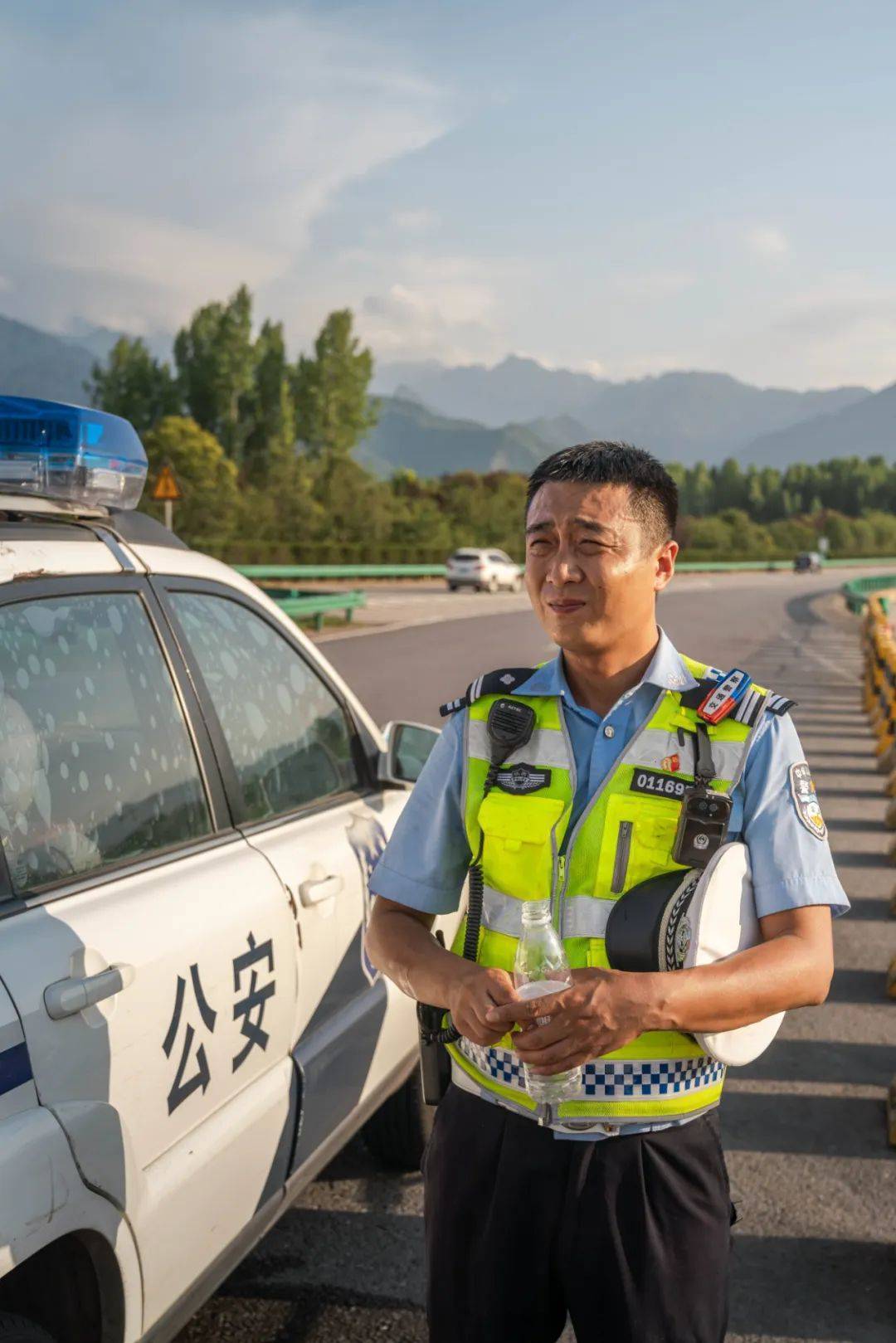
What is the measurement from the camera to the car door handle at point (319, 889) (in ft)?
8.39

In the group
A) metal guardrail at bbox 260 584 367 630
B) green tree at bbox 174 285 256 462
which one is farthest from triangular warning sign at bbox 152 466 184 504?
green tree at bbox 174 285 256 462

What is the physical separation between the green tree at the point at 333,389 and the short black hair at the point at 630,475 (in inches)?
2744

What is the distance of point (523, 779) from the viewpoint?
5.89ft

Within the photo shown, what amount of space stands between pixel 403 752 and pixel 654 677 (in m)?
1.58

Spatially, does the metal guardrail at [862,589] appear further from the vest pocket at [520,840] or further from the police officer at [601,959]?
the vest pocket at [520,840]

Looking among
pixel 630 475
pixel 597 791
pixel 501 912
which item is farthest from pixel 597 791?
pixel 630 475

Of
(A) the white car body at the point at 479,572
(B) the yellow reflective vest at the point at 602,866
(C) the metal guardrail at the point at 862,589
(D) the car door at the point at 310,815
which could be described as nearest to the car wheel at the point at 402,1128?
(D) the car door at the point at 310,815

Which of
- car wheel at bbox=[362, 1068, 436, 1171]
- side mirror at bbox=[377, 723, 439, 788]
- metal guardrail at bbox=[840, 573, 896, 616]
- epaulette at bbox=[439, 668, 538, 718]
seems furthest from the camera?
metal guardrail at bbox=[840, 573, 896, 616]

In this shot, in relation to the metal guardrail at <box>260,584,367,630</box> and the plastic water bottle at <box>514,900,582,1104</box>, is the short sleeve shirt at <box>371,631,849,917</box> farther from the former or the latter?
the metal guardrail at <box>260,584,367,630</box>

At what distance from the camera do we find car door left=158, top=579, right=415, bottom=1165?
2.59 meters

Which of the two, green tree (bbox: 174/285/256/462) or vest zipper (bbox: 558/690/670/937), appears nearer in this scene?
vest zipper (bbox: 558/690/670/937)

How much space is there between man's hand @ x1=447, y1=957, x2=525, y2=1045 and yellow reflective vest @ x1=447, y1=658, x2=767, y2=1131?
0.14 metres

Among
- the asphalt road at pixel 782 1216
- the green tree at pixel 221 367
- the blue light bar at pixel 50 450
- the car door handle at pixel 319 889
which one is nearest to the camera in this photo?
the blue light bar at pixel 50 450

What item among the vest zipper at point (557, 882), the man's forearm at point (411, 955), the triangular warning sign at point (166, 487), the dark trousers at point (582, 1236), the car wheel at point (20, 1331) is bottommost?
the car wheel at point (20, 1331)
